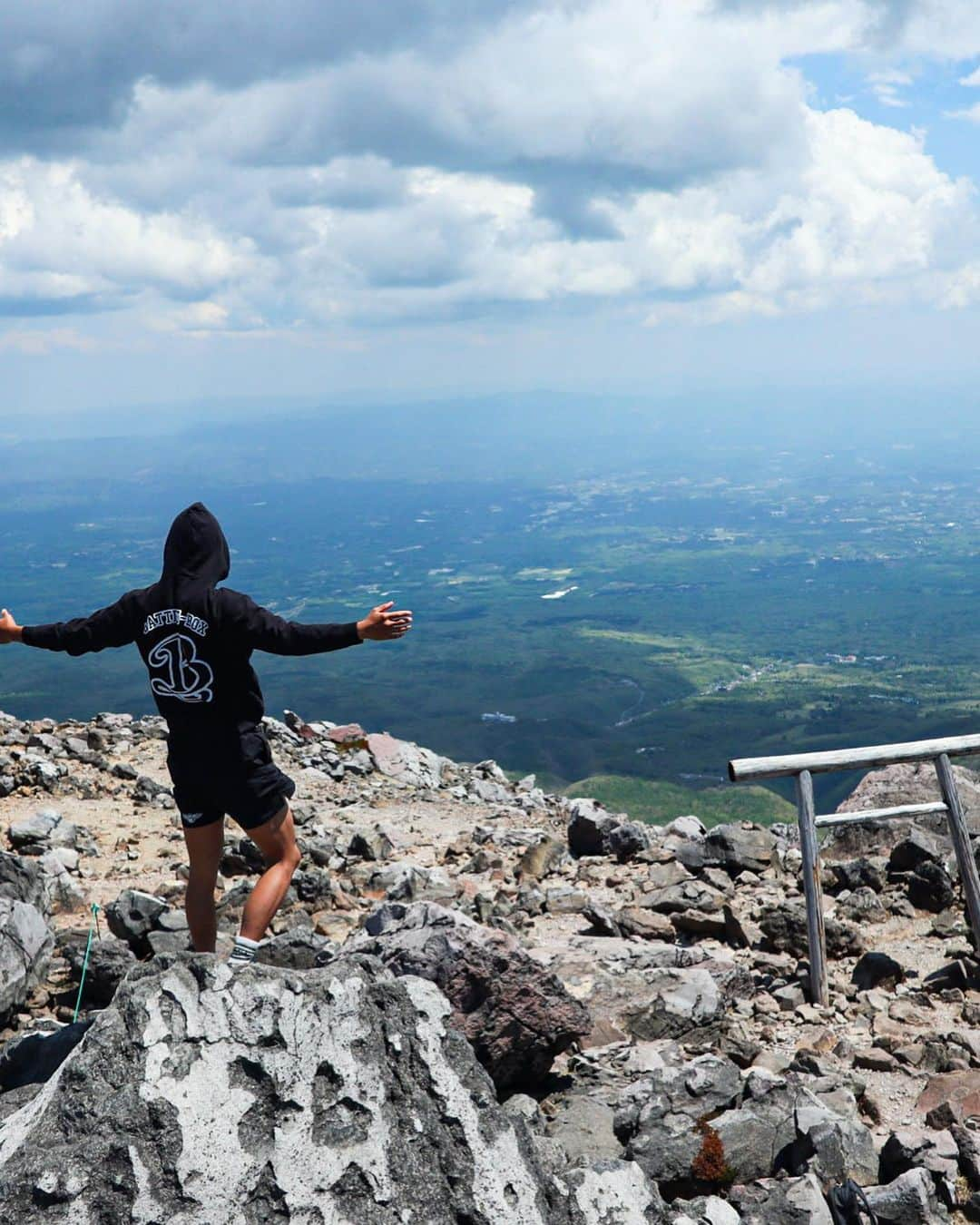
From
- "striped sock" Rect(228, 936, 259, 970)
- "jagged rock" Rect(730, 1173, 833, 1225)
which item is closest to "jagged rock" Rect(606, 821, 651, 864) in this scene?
"striped sock" Rect(228, 936, 259, 970)

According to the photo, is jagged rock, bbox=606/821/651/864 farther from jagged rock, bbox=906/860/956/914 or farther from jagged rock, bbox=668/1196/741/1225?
jagged rock, bbox=668/1196/741/1225

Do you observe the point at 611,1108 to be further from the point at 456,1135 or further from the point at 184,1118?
the point at 184,1118

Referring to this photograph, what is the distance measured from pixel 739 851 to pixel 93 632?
26.2 ft

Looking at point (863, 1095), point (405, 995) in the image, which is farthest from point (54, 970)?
point (863, 1095)

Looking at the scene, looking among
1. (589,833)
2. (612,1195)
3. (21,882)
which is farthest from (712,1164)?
(589,833)

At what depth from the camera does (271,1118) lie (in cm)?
467

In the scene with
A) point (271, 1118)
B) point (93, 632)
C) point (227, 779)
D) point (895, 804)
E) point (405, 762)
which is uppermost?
point (93, 632)

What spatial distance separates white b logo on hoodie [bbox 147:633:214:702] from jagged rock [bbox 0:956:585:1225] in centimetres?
183

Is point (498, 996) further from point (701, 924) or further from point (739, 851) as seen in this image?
point (739, 851)

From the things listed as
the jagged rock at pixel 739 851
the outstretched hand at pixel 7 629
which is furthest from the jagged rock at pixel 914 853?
the outstretched hand at pixel 7 629

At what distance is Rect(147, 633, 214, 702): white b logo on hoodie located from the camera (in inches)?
261

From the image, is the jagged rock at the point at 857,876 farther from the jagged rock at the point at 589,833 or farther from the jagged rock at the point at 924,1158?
the jagged rock at the point at 924,1158

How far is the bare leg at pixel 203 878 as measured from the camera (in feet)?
23.1

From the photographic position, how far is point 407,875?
11164 millimetres
